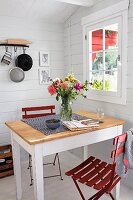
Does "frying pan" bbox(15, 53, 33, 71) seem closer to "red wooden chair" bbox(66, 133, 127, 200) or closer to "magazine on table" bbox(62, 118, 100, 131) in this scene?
"magazine on table" bbox(62, 118, 100, 131)

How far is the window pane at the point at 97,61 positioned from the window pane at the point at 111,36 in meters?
0.17

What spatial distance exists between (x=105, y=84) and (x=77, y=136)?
3.50 ft

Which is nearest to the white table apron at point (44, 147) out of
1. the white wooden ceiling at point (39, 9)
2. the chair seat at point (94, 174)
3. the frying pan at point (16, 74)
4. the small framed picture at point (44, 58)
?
the chair seat at point (94, 174)

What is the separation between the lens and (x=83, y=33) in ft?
9.70

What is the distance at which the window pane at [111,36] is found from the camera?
8.10 ft

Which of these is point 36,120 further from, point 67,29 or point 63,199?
point 67,29

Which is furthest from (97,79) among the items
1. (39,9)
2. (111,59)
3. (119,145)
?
(119,145)

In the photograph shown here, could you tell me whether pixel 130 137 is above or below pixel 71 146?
above

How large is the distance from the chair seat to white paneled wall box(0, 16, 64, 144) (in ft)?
4.99

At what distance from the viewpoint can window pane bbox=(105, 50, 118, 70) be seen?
2.51 metres

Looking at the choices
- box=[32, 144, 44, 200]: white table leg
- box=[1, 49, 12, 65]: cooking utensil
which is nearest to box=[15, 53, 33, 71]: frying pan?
box=[1, 49, 12, 65]: cooking utensil

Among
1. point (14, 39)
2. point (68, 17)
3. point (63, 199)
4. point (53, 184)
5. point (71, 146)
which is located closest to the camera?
point (71, 146)

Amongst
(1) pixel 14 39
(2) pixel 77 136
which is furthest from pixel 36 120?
(1) pixel 14 39

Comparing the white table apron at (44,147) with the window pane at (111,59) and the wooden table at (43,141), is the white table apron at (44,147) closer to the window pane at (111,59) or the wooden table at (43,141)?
the wooden table at (43,141)
